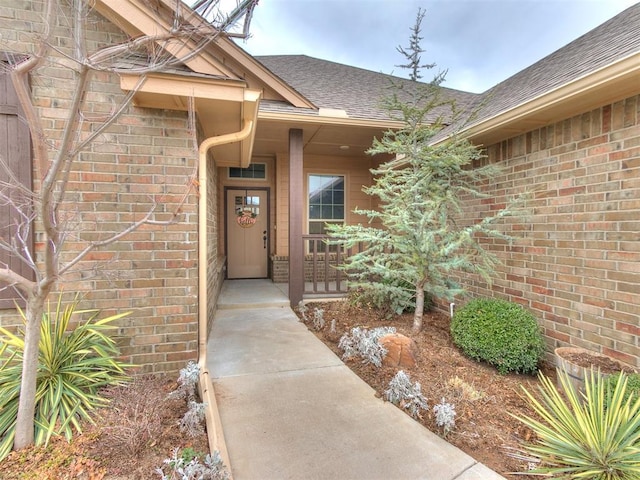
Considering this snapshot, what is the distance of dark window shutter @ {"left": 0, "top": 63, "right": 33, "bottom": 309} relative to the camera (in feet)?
8.54

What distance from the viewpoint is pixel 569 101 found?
304 centimetres

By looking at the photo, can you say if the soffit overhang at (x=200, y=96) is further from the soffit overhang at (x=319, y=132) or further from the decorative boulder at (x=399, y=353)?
the decorative boulder at (x=399, y=353)

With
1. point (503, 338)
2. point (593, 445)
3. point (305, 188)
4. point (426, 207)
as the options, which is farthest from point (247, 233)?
point (593, 445)

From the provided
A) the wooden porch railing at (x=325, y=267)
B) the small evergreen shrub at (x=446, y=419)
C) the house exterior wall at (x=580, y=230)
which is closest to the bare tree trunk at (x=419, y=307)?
the house exterior wall at (x=580, y=230)

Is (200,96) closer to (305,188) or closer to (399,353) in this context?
(399,353)

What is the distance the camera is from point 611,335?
2.97 m

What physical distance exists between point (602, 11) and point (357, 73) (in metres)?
4.98

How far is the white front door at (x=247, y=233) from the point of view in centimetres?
777

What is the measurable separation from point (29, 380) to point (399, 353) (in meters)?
2.90

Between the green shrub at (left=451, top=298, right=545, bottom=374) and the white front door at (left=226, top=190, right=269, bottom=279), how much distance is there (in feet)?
17.6

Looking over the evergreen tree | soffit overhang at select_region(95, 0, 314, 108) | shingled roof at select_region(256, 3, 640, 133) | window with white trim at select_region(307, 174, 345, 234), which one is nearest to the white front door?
window with white trim at select_region(307, 174, 345, 234)

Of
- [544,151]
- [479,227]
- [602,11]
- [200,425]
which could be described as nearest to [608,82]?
[544,151]

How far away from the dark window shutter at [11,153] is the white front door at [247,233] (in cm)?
506

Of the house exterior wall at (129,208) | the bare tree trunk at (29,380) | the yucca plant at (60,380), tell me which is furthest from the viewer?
the house exterior wall at (129,208)
